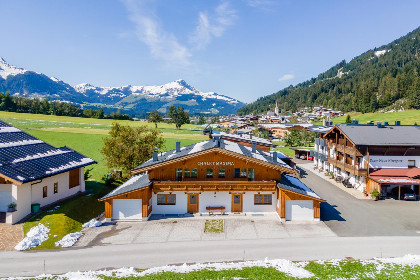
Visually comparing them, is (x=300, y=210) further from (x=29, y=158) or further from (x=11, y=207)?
(x=29, y=158)

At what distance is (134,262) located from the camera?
62.5ft

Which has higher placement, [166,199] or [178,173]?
[178,173]

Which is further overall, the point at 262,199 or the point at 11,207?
the point at 262,199

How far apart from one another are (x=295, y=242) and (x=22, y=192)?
25052 mm

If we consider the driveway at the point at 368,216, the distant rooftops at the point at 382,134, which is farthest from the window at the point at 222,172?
the distant rooftops at the point at 382,134

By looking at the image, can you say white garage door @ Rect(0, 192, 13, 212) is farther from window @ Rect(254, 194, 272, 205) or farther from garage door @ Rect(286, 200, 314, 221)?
garage door @ Rect(286, 200, 314, 221)

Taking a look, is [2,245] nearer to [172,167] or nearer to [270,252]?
[172,167]

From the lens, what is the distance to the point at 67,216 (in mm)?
26125

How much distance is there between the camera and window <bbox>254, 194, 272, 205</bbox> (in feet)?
96.0

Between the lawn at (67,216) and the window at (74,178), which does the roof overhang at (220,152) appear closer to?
the lawn at (67,216)

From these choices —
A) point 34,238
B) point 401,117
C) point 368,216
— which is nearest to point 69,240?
point 34,238

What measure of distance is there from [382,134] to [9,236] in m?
47.2

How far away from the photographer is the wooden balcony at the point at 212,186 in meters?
Result: 28.3

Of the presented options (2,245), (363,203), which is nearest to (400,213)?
(363,203)
